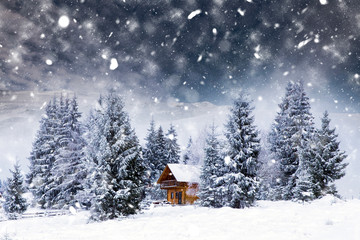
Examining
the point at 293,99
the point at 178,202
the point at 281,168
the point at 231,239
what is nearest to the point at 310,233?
the point at 231,239

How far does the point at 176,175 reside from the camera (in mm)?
41000

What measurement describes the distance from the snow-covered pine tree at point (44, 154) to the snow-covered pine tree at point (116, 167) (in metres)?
15.0

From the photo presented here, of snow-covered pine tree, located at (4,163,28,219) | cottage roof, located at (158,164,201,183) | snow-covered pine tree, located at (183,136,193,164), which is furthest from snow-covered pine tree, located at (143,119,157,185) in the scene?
snow-covered pine tree, located at (4,163,28,219)

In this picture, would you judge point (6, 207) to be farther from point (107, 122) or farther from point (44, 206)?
point (107, 122)

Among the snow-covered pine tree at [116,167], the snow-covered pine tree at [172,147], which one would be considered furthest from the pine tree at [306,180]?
the snow-covered pine tree at [172,147]

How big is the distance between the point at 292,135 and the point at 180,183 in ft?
59.5

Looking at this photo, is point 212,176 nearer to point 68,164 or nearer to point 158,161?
point 68,164

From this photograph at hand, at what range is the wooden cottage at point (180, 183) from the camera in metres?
40.8

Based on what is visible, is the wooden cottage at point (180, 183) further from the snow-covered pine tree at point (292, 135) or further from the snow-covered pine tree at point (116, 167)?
the snow-covered pine tree at point (116, 167)

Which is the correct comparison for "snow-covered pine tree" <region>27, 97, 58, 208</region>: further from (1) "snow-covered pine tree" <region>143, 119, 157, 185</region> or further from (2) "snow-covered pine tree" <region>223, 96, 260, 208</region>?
(2) "snow-covered pine tree" <region>223, 96, 260, 208</region>

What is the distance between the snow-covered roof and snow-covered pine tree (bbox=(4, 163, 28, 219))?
65.1 ft

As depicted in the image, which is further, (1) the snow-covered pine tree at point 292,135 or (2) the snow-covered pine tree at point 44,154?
(2) the snow-covered pine tree at point 44,154

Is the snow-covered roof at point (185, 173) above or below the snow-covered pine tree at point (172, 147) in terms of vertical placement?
below

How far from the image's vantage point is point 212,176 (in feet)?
89.3
